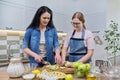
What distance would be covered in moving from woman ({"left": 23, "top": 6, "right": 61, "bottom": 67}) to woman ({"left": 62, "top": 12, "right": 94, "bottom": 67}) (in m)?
0.16

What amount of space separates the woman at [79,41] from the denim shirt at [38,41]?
5.3 inches

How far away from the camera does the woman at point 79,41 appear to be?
186 cm

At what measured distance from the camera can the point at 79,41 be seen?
1.93 meters

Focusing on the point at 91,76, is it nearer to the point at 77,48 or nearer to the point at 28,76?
the point at 28,76

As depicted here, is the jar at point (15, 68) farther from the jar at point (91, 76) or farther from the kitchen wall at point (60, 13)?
the kitchen wall at point (60, 13)

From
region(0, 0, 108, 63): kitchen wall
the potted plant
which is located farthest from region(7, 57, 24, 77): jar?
the potted plant

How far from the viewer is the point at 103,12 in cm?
368

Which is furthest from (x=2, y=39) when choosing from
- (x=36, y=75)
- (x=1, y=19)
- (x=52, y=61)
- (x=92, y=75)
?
(x=92, y=75)

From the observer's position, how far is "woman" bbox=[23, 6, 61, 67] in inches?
70.7

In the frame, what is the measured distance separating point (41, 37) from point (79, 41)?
38cm

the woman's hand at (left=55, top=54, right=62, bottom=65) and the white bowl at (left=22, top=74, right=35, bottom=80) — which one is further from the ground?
the woman's hand at (left=55, top=54, right=62, bottom=65)

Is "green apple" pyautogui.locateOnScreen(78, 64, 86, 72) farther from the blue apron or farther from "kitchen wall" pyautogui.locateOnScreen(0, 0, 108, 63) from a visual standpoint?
"kitchen wall" pyautogui.locateOnScreen(0, 0, 108, 63)

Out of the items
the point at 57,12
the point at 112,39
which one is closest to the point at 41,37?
the point at 57,12

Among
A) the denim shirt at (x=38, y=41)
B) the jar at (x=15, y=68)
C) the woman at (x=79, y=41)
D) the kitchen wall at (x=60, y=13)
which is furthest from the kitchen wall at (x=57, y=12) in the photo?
the jar at (x=15, y=68)
